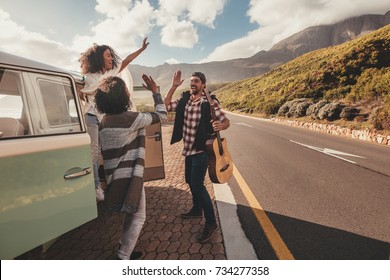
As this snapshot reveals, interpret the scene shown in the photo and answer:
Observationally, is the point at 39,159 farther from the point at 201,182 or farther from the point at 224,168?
the point at 224,168

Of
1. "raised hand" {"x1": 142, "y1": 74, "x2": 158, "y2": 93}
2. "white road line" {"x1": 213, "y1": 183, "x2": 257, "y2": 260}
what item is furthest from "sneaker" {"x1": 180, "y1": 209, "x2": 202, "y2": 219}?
"raised hand" {"x1": 142, "y1": 74, "x2": 158, "y2": 93}

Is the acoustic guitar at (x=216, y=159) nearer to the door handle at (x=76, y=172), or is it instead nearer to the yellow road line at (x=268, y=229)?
the yellow road line at (x=268, y=229)

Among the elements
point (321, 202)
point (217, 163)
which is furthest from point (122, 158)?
point (321, 202)

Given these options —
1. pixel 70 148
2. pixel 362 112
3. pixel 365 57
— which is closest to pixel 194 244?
pixel 70 148

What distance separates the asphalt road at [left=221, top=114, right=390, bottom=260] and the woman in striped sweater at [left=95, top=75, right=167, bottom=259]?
1380mm

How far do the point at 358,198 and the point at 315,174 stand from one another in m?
1.37

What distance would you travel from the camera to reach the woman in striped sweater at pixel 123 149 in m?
2.22

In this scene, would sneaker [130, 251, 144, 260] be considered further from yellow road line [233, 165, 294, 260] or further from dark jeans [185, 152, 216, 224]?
yellow road line [233, 165, 294, 260]

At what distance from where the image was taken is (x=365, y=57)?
1054 inches

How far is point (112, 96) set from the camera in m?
2.19

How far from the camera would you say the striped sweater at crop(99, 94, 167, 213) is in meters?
2.24

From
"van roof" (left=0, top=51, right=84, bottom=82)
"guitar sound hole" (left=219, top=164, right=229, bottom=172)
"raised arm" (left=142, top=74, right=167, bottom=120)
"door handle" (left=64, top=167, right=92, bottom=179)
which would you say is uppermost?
"van roof" (left=0, top=51, right=84, bottom=82)

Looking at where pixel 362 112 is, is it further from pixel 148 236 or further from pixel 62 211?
pixel 62 211

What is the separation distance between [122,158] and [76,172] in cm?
43
